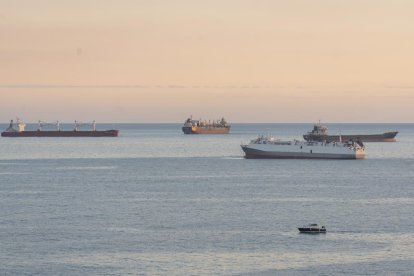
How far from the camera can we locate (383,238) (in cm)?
7775

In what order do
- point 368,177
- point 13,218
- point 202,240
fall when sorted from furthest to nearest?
point 368,177, point 13,218, point 202,240

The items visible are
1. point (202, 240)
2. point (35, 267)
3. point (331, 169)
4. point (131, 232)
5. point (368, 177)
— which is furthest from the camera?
point (331, 169)

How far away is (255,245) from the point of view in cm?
7406

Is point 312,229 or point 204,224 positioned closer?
point 312,229

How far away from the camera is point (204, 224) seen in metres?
87.1

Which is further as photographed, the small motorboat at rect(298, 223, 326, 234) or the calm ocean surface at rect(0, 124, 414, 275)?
the small motorboat at rect(298, 223, 326, 234)

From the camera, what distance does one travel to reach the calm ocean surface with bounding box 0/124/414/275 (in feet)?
218

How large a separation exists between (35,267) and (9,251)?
21.7 ft

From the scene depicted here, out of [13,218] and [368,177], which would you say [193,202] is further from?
[368,177]

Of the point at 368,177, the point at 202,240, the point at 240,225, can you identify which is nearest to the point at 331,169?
the point at 368,177

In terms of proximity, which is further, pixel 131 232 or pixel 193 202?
pixel 193 202

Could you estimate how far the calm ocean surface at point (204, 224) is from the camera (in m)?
66.3

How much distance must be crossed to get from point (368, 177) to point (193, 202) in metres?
52.9

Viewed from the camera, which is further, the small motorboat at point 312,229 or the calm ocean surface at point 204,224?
the small motorboat at point 312,229
